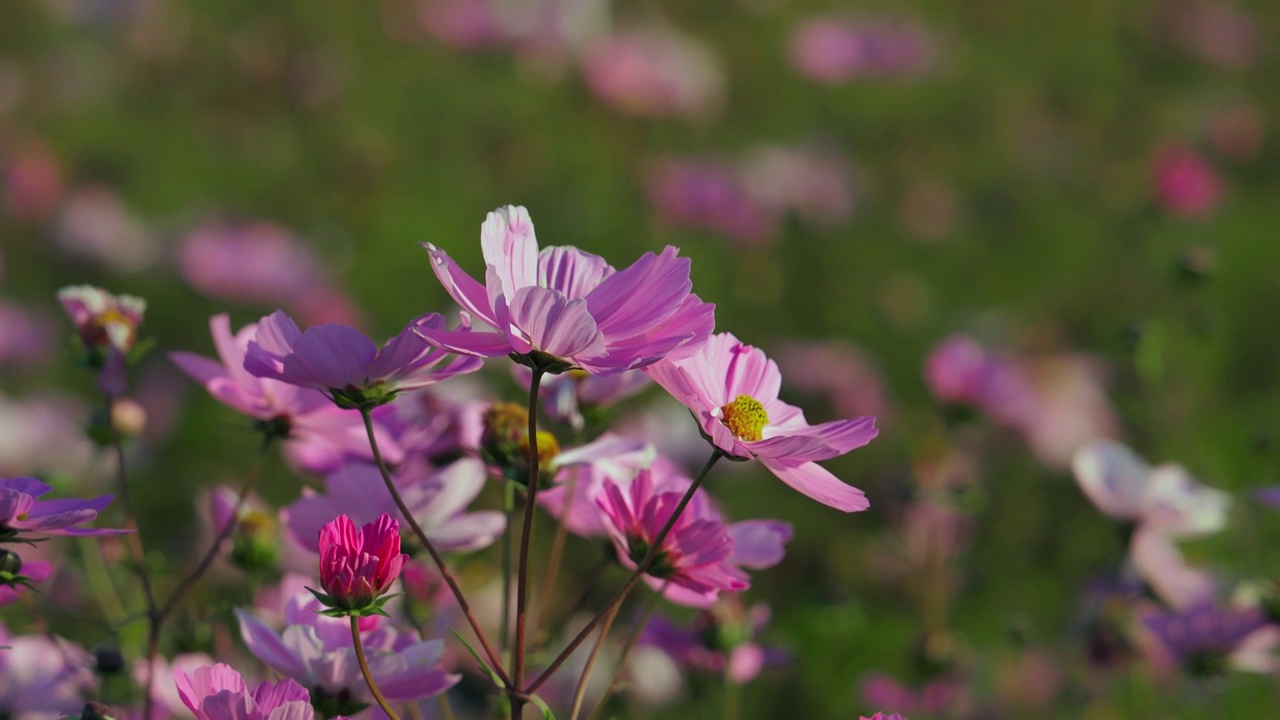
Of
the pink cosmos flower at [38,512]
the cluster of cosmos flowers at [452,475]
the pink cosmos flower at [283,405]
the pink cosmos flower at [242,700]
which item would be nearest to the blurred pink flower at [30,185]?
the cluster of cosmos flowers at [452,475]

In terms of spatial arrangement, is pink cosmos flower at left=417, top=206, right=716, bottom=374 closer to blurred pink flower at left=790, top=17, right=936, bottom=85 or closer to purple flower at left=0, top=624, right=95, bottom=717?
purple flower at left=0, top=624, right=95, bottom=717

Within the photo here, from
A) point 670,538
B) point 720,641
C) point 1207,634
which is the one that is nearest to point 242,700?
point 670,538

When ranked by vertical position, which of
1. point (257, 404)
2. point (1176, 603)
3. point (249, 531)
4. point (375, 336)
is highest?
point (257, 404)

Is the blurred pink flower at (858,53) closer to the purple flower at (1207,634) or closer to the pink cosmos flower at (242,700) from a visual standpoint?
the purple flower at (1207,634)

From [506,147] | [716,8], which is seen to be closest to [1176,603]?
[506,147]

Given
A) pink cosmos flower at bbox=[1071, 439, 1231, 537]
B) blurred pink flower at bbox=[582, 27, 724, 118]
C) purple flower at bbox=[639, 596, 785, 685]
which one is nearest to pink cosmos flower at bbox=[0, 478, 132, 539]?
purple flower at bbox=[639, 596, 785, 685]

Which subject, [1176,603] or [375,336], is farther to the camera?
[375,336]

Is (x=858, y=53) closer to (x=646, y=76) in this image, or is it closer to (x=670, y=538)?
(x=646, y=76)

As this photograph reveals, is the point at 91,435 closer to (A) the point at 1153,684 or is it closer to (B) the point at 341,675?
(B) the point at 341,675
